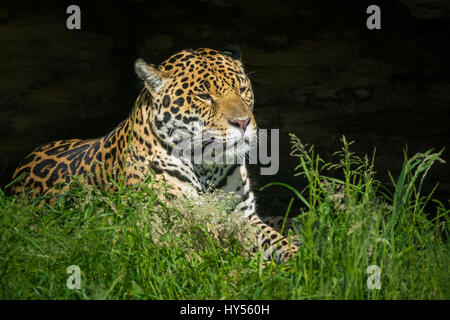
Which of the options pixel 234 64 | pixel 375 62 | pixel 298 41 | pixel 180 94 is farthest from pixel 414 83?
pixel 180 94

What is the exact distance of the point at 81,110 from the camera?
7594mm

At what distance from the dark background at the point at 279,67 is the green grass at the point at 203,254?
260 centimetres

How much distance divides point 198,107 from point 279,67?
6.49 ft

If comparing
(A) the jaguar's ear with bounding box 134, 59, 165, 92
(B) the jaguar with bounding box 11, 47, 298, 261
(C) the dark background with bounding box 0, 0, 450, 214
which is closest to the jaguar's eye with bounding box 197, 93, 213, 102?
(B) the jaguar with bounding box 11, 47, 298, 261

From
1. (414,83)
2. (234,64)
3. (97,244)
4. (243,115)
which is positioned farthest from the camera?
(414,83)

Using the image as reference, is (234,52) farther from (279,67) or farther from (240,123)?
(240,123)

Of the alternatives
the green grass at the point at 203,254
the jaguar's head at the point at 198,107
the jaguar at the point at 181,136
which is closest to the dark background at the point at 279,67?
the jaguar at the point at 181,136

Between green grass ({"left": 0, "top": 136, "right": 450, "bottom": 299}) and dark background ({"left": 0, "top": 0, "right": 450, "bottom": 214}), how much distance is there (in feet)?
8.53

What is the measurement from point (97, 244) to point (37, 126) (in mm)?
3678

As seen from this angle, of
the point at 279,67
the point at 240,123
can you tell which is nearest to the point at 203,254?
the point at 240,123

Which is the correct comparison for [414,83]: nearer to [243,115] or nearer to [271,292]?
[243,115]

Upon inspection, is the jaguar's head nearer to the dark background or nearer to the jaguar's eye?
the jaguar's eye

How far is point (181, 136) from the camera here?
5.72 m

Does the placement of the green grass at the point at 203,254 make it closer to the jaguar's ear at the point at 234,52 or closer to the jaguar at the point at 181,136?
the jaguar at the point at 181,136
